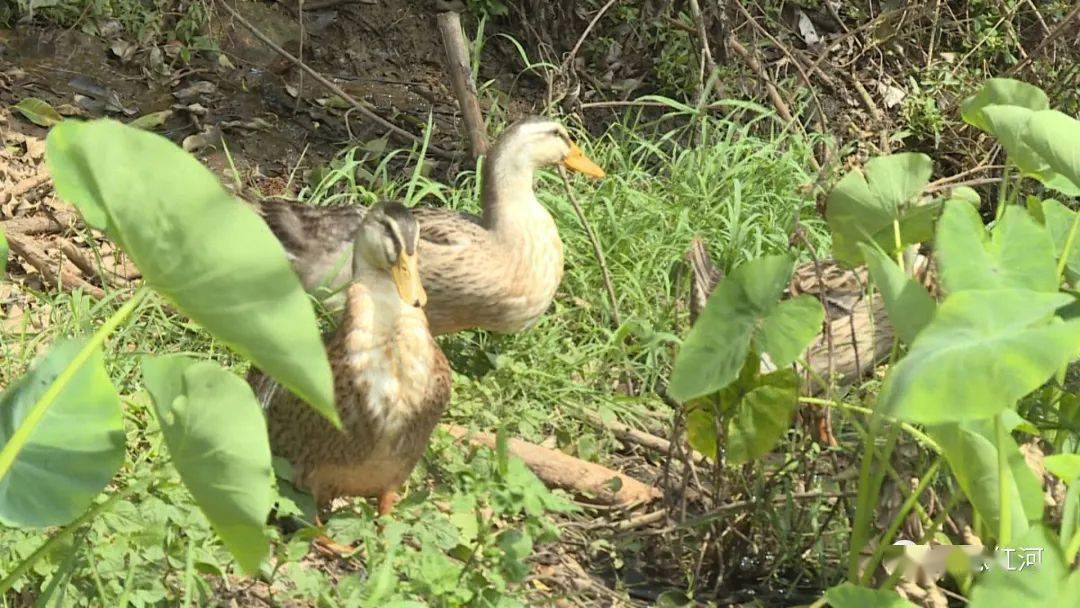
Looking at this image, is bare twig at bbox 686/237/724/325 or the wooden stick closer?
bare twig at bbox 686/237/724/325

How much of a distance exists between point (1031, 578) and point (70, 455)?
1.69m

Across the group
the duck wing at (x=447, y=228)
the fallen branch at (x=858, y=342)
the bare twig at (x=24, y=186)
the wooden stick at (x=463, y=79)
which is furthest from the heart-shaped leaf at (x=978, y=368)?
the bare twig at (x=24, y=186)

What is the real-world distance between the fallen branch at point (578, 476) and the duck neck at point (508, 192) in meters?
1.27

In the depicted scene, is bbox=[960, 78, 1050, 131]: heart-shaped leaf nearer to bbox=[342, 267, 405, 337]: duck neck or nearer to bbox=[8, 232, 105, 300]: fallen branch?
bbox=[342, 267, 405, 337]: duck neck

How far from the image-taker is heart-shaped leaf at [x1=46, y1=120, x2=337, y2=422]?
6.67 ft

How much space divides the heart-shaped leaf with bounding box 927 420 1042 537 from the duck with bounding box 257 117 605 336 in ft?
8.52

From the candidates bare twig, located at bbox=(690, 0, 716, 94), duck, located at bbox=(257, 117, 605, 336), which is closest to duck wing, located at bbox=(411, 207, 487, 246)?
duck, located at bbox=(257, 117, 605, 336)

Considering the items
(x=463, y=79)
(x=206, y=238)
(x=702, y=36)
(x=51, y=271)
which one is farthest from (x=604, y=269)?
(x=206, y=238)

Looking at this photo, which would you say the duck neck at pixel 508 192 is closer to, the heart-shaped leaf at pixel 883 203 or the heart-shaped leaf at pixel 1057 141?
the heart-shaped leaf at pixel 883 203

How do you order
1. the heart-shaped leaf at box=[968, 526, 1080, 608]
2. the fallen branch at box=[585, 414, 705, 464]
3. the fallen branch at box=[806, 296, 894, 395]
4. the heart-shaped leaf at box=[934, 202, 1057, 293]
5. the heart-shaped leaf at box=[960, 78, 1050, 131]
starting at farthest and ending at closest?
the fallen branch at box=[806, 296, 894, 395], the fallen branch at box=[585, 414, 705, 464], the heart-shaped leaf at box=[960, 78, 1050, 131], the heart-shaped leaf at box=[934, 202, 1057, 293], the heart-shaped leaf at box=[968, 526, 1080, 608]

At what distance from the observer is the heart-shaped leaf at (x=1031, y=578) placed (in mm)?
2566

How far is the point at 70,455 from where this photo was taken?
8.50 ft

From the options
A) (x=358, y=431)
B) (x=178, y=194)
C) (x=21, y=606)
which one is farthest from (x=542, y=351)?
(x=178, y=194)

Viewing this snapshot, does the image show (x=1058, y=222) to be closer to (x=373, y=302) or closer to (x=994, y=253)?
(x=994, y=253)
